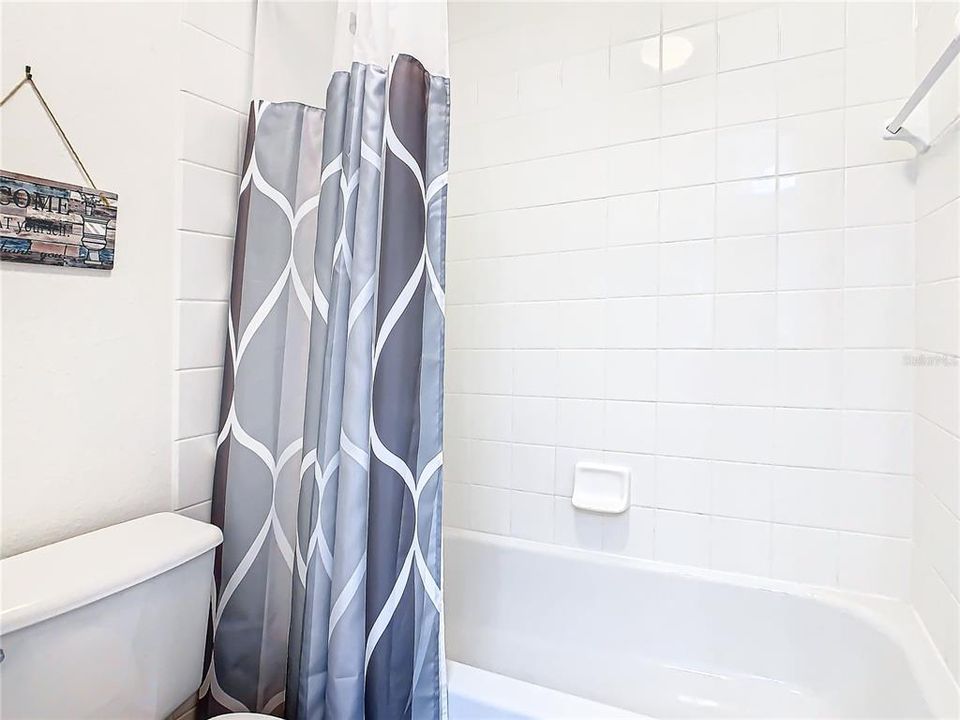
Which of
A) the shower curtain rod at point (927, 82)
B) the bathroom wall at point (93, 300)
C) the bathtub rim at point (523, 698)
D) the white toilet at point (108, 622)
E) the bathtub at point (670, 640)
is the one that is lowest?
the bathtub at point (670, 640)

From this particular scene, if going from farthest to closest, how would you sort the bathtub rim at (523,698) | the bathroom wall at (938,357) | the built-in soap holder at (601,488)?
the built-in soap holder at (601,488)
the bathroom wall at (938,357)
the bathtub rim at (523,698)

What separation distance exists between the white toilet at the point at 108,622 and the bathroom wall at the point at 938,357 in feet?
4.39

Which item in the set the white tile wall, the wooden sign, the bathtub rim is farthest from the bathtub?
the wooden sign

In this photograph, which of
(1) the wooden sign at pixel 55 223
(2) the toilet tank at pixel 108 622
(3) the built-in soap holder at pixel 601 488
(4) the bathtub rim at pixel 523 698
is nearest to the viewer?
(2) the toilet tank at pixel 108 622

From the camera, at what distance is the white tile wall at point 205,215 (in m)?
1.10

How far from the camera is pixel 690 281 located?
1.54 metres

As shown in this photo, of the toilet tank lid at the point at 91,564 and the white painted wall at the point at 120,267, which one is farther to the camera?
the white painted wall at the point at 120,267

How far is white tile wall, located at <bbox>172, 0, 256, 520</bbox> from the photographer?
1100mm

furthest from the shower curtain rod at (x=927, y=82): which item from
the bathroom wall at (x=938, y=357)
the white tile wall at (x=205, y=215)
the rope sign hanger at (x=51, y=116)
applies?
the rope sign hanger at (x=51, y=116)

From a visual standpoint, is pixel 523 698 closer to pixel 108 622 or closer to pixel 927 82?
pixel 108 622

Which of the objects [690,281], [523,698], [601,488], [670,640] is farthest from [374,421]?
[670,640]

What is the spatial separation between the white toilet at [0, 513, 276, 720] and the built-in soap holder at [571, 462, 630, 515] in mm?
1012

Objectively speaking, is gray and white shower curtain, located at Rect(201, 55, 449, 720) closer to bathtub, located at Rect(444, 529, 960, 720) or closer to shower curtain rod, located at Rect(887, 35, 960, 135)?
bathtub, located at Rect(444, 529, 960, 720)

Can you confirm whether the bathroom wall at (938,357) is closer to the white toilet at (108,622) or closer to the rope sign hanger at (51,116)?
the white toilet at (108,622)
